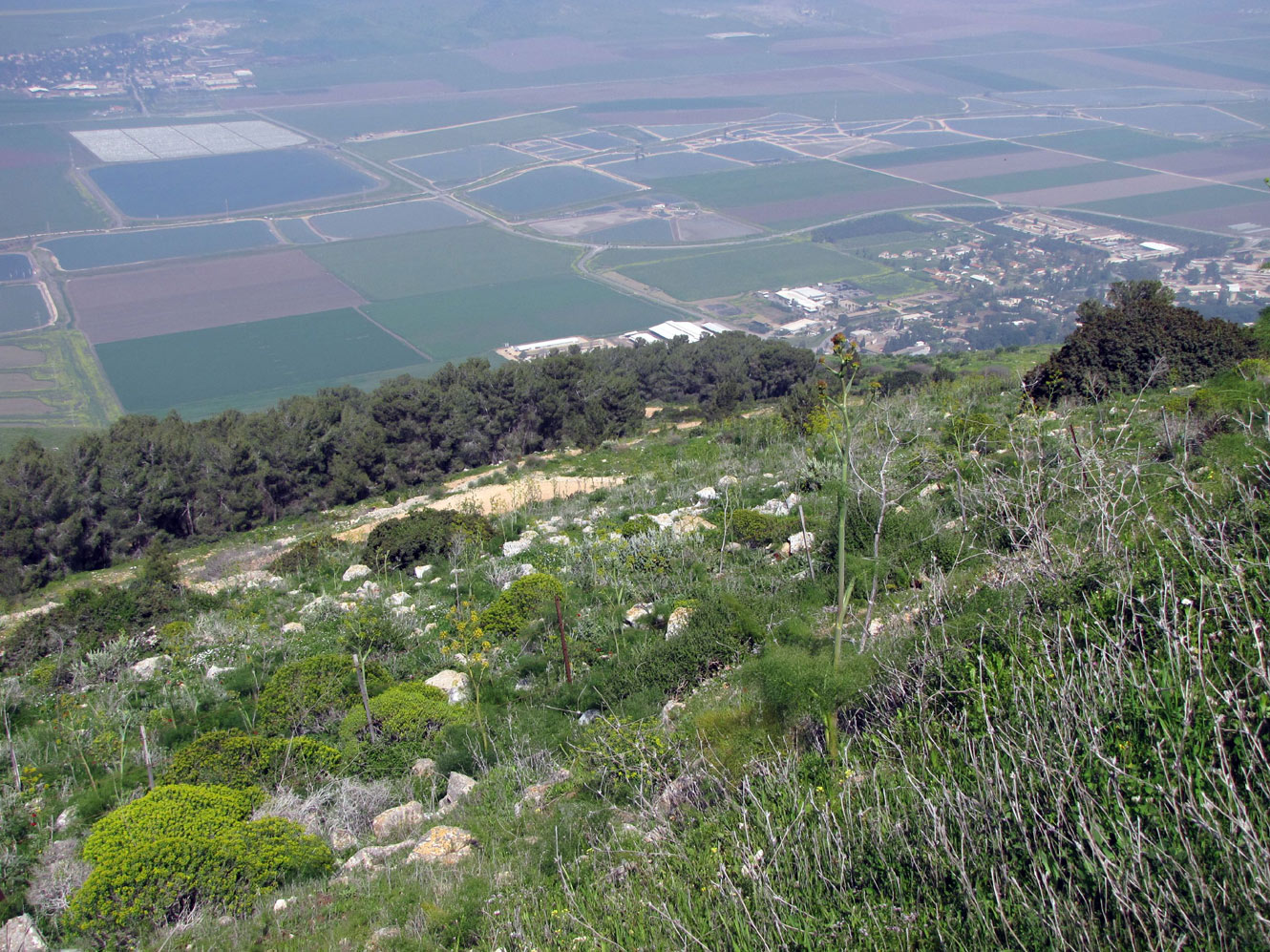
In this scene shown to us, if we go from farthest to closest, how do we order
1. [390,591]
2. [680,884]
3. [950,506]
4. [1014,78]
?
[1014,78]
[390,591]
[950,506]
[680,884]

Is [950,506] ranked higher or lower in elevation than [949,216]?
higher

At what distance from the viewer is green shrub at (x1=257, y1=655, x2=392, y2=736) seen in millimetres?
8508

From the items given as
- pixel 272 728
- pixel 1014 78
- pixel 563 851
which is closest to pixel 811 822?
pixel 563 851

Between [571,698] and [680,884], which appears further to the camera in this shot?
[571,698]

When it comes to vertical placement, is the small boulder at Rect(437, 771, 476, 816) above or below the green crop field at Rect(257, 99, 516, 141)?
below

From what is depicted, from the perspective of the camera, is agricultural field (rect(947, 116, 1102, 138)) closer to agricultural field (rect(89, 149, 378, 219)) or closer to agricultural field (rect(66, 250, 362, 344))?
agricultural field (rect(89, 149, 378, 219))

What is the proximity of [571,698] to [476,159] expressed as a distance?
109144mm

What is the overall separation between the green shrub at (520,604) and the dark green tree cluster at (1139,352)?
10.6m

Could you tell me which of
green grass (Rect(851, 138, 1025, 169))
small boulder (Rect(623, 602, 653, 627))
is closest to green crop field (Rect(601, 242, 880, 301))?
green grass (Rect(851, 138, 1025, 169))

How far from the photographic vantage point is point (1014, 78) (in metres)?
144

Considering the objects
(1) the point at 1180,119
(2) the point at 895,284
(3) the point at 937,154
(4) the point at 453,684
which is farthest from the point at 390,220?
(1) the point at 1180,119

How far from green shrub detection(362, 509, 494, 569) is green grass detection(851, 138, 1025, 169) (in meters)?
96.2

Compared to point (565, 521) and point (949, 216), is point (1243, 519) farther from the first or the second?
point (949, 216)

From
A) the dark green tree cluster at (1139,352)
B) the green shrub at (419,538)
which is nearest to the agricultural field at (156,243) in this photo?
the green shrub at (419,538)
